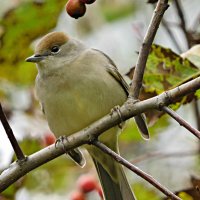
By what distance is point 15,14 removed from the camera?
12.1ft

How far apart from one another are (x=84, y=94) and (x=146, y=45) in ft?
3.47

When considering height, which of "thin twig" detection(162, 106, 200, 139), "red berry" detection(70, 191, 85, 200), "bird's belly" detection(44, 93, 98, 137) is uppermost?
"thin twig" detection(162, 106, 200, 139)

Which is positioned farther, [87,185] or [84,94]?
[87,185]

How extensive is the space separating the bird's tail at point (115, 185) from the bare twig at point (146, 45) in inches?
41.4

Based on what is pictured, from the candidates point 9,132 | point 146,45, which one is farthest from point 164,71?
point 9,132

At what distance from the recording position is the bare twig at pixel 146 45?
2.58 meters

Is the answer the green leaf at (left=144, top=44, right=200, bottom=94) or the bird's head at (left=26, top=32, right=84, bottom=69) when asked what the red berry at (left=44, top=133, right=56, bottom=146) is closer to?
the bird's head at (left=26, top=32, right=84, bottom=69)

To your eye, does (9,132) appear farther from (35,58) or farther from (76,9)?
(35,58)

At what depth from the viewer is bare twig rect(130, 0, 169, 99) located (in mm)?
2580

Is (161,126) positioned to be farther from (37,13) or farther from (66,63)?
(37,13)

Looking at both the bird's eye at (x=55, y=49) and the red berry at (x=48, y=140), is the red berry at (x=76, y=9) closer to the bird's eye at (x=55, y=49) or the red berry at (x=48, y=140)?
the bird's eye at (x=55, y=49)

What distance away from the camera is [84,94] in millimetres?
3654

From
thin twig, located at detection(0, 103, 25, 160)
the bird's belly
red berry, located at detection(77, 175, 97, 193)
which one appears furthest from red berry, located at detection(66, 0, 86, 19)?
red berry, located at detection(77, 175, 97, 193)

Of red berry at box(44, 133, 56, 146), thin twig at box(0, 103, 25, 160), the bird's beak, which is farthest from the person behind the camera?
red berry at box(44, 133, 56, 146)
